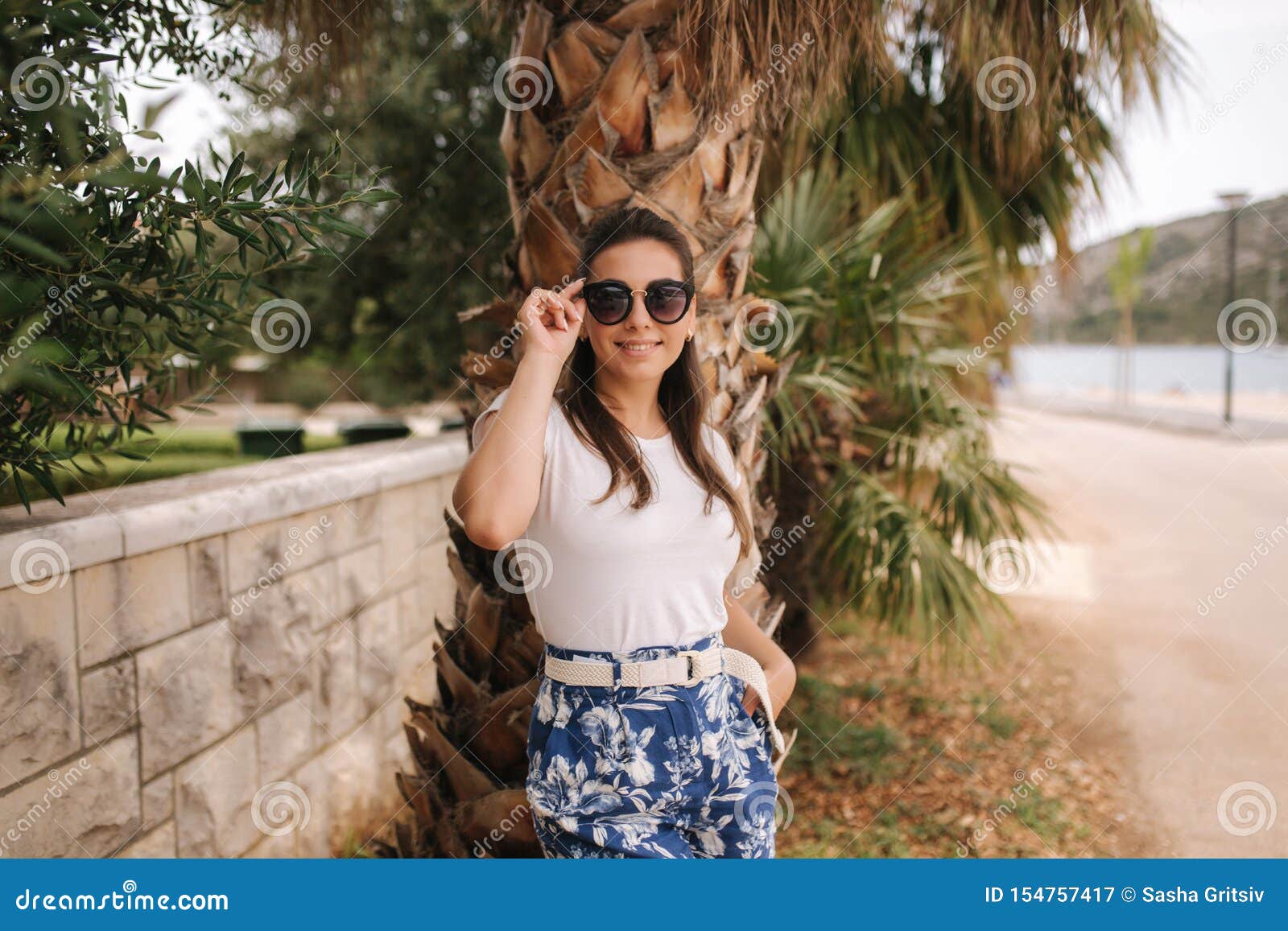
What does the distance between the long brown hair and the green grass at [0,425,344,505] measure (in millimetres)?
1171

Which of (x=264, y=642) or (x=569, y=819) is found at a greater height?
(x=569, y=819)

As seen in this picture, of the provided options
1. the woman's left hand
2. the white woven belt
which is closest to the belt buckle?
the white woven belt

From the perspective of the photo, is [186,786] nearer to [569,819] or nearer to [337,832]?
[337,832]

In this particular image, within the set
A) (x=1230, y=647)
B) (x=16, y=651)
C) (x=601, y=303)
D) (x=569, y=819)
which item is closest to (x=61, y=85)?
(x=601, y=303)

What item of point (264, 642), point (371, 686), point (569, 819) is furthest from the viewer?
point (371, 686)

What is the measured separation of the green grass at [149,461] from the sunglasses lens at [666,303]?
133 cm

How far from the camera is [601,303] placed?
1552 mm

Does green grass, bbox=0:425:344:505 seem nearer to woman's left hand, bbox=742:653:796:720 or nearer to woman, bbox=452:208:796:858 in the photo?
woman, bbox=452:208:796:858

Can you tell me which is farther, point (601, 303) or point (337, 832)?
point (337, 832)

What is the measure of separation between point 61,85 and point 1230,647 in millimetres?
6951

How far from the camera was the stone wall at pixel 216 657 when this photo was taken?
86.1 inches

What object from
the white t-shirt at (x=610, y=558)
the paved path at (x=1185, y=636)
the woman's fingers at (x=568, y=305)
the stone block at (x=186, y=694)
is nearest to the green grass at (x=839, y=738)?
the paved path at (x=1185, y=636)

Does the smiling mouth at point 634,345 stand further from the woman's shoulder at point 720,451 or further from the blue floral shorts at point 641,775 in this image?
the blue floral shorts at point 641,775

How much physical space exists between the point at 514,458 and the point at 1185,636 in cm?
653
